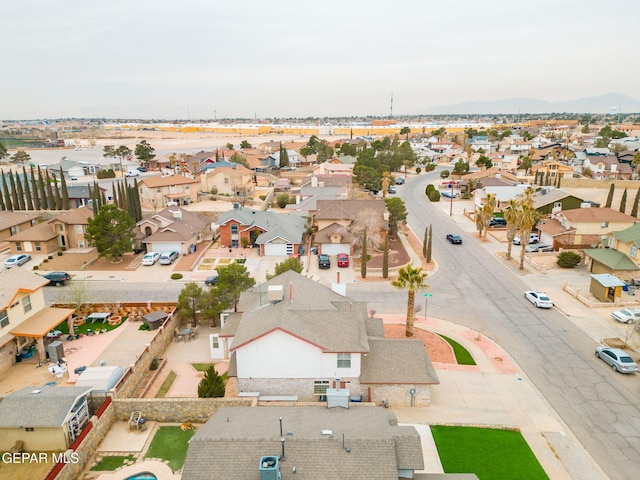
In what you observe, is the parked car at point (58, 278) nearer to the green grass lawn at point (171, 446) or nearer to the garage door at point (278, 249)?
the garage door at point (278, 249)

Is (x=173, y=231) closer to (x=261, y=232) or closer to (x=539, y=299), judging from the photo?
(x=261, y=232)

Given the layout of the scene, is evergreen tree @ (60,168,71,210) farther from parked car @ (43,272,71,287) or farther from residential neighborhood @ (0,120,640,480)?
parked car @ (43,272,71,287)

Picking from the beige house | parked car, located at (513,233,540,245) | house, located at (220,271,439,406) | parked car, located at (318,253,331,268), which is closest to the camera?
house, located at (220,271,439,406)

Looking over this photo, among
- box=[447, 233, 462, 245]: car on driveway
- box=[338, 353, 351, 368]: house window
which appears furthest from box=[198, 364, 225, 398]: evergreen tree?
box=[447, 233, 462, 245]: car on driveway

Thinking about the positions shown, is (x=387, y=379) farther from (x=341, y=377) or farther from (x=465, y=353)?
(x=465, y=353)

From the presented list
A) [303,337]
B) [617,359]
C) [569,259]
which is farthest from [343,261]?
[617,359]
